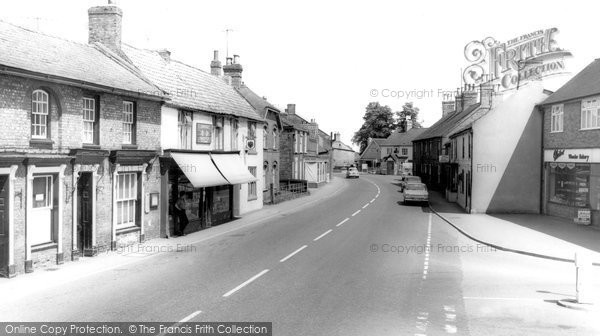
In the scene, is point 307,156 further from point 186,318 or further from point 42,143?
point 186,318

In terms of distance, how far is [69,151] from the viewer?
15.5 metres

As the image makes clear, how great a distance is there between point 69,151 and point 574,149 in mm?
22823

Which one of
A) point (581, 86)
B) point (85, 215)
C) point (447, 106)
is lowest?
point (85, 215)

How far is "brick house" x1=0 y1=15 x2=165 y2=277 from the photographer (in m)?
13.6

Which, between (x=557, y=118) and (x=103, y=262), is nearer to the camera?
(x=103, y=262)

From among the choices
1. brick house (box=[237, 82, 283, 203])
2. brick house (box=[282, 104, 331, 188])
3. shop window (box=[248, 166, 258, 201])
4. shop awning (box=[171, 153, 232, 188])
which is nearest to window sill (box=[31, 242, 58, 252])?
shop awning (box=[171, 153, 232, 188])

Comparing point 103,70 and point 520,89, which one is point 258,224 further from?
point 520,89

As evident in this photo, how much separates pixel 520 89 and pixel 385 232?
13616 millimetres

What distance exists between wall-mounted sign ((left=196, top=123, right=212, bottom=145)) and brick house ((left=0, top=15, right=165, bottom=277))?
3.47 metres

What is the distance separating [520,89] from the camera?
29906 millimetres

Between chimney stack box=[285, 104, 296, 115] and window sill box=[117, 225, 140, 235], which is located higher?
chimney stack box=[285, 104, 296, 115]
